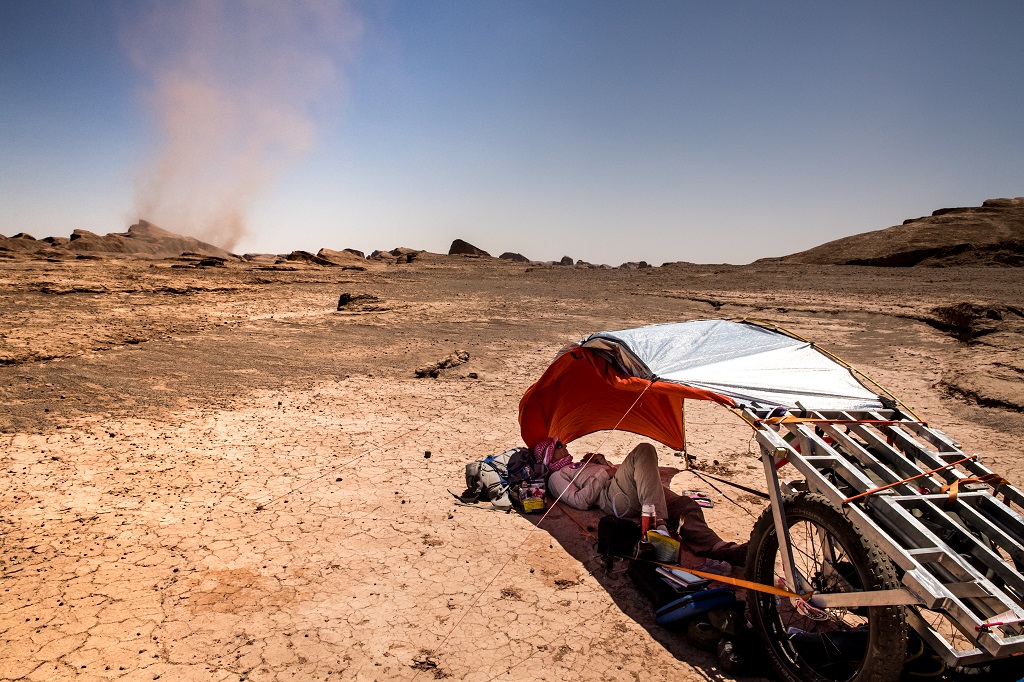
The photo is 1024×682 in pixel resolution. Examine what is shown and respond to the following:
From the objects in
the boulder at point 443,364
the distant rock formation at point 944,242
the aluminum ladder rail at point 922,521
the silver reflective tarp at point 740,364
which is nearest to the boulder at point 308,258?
the boulder at point 443,364

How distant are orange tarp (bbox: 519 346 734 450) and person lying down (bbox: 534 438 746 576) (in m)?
0.74

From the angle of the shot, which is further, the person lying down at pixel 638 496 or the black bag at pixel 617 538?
the person lying down at pixel 638 496

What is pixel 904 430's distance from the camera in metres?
5.09

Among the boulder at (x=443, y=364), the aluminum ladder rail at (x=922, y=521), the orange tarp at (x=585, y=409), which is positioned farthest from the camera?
the boulder at (x=443, y=364)

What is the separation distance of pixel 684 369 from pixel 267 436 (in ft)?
23.4

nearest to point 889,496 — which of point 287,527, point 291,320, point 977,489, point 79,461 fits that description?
point 977,489

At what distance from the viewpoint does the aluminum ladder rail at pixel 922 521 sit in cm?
317

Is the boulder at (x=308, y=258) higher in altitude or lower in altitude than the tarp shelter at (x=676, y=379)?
higher

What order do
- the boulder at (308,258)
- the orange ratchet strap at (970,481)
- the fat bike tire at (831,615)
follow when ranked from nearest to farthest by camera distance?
1. the fat bike tire at (831,615)
2. the orange ratchet strap at (970,481)
3. the boulder at (308,258)

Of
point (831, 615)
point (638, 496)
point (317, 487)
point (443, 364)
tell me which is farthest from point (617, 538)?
point (443, 364)

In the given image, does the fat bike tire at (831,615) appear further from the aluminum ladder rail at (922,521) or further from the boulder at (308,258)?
the boulder at (308,258)

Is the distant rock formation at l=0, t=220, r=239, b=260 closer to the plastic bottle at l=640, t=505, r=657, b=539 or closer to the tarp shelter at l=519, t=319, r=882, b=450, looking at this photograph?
the tarp shelter at l=519, t=319, r=882, b=450

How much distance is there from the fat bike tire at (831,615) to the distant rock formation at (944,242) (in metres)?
41.6

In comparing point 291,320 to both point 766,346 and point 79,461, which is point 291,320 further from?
point 766,346
